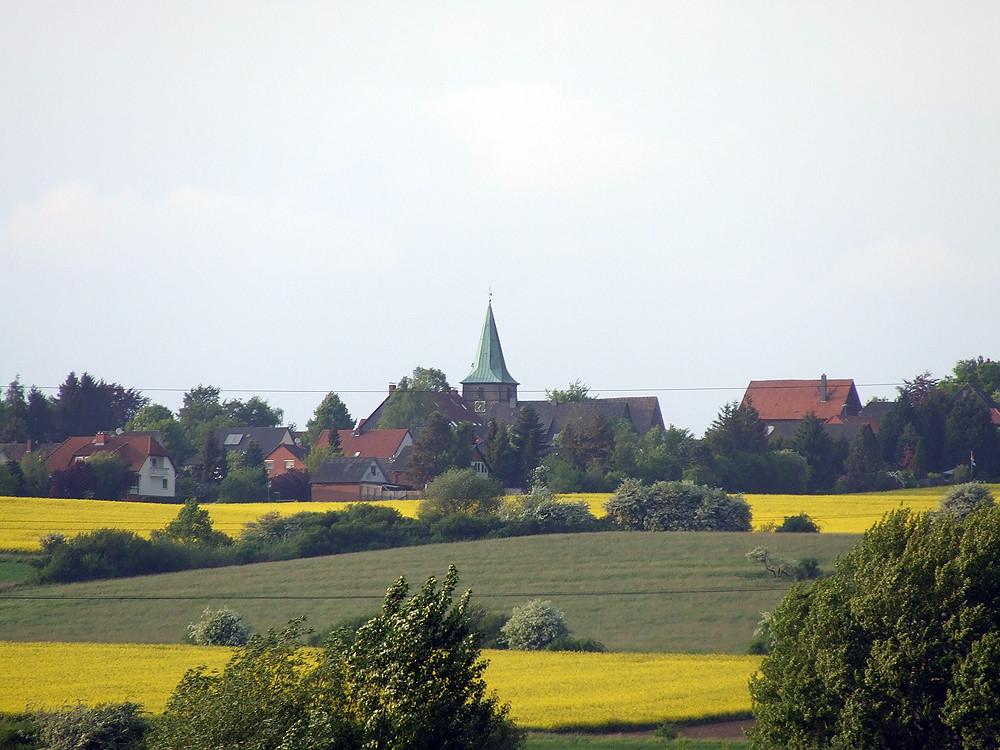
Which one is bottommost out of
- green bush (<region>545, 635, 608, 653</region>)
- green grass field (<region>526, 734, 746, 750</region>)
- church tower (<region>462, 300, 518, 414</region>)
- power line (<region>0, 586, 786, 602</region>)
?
green grass field (<region>526, 734, 746, 750</region>)

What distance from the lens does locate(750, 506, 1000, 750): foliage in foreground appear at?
19766 mm

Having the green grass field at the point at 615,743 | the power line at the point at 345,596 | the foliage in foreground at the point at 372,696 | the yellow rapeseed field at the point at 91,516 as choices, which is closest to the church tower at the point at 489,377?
the yellow rapeseed field at the point at 91,516

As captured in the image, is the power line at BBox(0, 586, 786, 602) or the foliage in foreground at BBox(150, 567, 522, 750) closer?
the foliage in foreground at BBox(150, 567, 522, 750)

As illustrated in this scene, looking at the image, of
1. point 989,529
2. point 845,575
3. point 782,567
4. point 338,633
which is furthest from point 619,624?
point 338,633

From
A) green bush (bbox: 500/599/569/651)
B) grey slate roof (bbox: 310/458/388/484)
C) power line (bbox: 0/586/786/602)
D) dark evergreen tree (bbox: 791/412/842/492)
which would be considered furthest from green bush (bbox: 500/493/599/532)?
dark evergreen tree (bbox: 791/412/842/492)

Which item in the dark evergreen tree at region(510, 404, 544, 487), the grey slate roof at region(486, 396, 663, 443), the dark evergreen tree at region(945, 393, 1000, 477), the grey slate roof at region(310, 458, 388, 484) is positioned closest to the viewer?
the grey slate roof at region(310, 458, 388, 484)

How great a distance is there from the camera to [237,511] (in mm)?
65375

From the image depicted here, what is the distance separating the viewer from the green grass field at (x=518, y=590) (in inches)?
1476

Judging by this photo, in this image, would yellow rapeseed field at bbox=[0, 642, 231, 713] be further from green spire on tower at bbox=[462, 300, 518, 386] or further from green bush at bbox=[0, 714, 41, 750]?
green spire on tower at bbox=[462, 300, 518, 386]

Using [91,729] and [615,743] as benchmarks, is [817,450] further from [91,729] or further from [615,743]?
[91,729]

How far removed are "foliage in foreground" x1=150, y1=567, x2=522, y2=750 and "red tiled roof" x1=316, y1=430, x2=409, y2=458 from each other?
71.5 m

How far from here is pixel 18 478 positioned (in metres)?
68.6

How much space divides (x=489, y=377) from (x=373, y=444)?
106 ft

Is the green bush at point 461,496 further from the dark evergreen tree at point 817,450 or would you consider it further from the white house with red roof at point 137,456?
the dark evergreen tree at point 817,450
